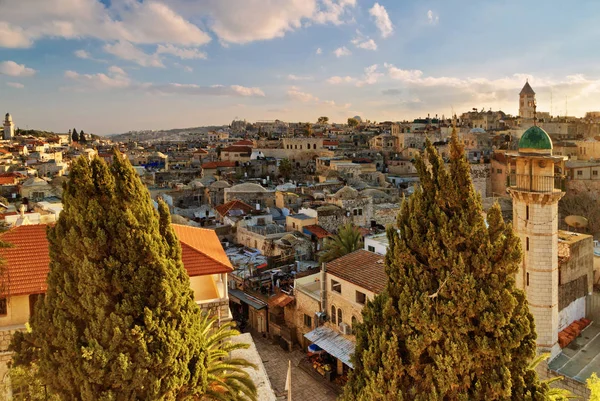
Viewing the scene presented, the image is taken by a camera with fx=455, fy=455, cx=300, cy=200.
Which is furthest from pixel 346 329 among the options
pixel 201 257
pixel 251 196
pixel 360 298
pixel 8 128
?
pixel 8 128

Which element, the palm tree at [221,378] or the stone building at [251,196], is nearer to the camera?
the palm tree at [221,378]

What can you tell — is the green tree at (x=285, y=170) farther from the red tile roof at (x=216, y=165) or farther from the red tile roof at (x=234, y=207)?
the red tile roof at (x=234, y=207)

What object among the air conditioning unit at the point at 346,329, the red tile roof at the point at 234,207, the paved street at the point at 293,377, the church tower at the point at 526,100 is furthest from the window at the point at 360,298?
the church tower at the point at 526,100

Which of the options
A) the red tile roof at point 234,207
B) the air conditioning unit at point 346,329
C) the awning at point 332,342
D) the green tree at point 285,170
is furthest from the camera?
the green tree at point 285,170

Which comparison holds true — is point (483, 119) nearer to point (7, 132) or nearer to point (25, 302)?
point (25, 302)

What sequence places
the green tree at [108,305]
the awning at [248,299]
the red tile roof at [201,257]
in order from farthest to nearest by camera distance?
the awning at [248,299] < the red tile roof at [201,257] < the green tree at [108,305]

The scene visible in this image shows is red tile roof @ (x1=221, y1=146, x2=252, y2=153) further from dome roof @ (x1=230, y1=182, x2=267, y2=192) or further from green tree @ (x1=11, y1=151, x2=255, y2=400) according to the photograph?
green tree @ (x1=11, y1=151, x2=255, y2=400)
